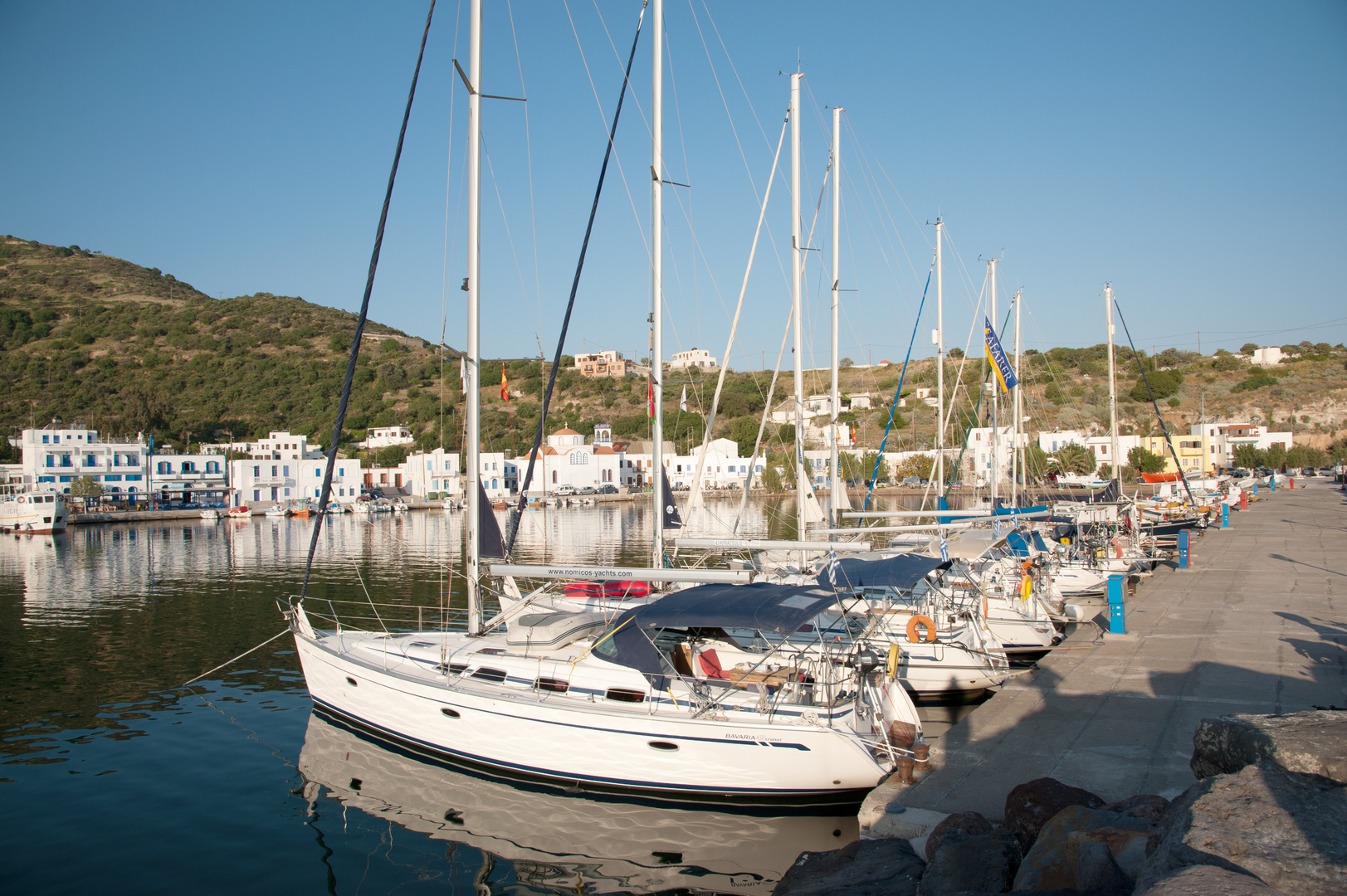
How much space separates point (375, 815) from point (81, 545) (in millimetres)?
50036

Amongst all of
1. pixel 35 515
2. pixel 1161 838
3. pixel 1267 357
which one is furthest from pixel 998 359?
pixel 1267 357

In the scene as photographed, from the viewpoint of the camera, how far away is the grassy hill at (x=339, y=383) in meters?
97.1

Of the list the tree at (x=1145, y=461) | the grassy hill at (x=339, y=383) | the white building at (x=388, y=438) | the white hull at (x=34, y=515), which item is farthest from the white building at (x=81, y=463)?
the tree at (x=1145, y=461)

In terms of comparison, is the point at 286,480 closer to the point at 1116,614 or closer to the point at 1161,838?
the point at 1116,614

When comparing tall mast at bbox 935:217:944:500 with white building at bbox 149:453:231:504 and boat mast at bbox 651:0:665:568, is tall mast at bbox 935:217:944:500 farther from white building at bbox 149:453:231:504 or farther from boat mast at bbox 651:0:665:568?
white building at bbox 149:453:231:504

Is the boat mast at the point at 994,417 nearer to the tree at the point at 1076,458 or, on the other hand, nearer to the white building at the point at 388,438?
the tree at the point at 1076,458

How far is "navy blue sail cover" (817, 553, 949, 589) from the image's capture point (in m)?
12.8

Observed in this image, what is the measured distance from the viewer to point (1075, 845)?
556cm

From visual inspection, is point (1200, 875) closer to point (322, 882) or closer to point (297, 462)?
point (322, 882)

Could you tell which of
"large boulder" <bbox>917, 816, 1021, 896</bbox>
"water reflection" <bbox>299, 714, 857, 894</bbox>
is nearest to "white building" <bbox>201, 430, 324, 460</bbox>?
"water reflection" <bbox>299, 714, 857, 894</bbox>

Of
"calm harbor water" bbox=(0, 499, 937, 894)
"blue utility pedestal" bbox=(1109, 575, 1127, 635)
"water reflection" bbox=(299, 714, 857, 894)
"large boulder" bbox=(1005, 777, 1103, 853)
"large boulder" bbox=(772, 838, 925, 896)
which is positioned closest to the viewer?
"large boulder" bbox=(772, 838, 925, 896)

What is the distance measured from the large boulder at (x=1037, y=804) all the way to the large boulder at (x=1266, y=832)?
173 cm

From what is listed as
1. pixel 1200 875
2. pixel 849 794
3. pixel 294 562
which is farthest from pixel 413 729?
pixel 294 562

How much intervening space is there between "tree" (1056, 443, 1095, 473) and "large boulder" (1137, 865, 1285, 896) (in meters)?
71.7
